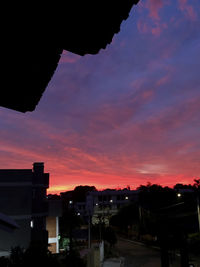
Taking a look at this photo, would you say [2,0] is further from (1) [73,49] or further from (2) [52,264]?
(2) [52,264]

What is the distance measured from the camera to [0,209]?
942 inches

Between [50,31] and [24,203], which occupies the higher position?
[50,31]

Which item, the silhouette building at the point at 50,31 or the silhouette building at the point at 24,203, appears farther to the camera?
the silhouette building at the point at 24,203

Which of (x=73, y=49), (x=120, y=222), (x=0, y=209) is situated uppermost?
(x=73, y=49)

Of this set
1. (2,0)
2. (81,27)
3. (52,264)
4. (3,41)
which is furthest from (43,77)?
(52,264)

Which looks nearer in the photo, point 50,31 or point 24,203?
point 50,31

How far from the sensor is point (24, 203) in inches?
989

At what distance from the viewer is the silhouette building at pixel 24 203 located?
24.2m

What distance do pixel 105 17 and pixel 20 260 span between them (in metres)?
12.5

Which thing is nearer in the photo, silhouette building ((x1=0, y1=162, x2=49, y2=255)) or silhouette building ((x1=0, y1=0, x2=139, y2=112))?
silhouette building ((x1=0, y1=0, x2=139, y2=112))

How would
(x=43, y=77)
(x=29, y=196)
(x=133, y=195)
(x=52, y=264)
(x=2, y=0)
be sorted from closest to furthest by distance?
1. (x=2, y=0)
2. (x=43, y=77)
3. (x=52, y=264)
4. (x=29, y=196)
5. (x=133, y=195)

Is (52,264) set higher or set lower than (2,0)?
lower

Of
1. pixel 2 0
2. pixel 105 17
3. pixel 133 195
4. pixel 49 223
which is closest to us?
pixel 2 0

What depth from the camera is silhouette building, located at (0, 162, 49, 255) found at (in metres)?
24.2
